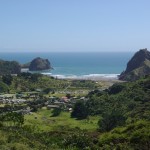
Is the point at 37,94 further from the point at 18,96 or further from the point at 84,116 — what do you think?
the point at 84,116

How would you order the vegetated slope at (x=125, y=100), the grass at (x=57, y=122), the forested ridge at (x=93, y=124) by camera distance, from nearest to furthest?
the forested ridge at (x=93, y=124) < the grass at (x=57, y=122) < the vegetated slope at (x=125, y=100)

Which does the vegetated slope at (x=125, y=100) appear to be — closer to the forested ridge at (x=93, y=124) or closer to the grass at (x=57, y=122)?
the forested ridge at (x=93, y=124)

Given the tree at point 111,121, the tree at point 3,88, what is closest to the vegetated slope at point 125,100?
the tree at point 111,121

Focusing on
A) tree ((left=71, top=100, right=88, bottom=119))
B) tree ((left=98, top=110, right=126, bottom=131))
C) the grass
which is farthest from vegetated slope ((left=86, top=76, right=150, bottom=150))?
the grass

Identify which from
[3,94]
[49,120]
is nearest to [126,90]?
[49,120]

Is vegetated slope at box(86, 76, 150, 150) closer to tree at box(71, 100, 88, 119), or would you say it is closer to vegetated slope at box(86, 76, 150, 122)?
vegetated slope at box(86, 76, 150, 122)

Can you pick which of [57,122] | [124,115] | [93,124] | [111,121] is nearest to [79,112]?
[57,122]

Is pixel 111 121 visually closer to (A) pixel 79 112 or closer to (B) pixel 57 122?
(B) pixel 57 122

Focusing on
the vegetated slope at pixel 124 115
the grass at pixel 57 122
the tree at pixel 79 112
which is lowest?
the grass at pixel 57 122
